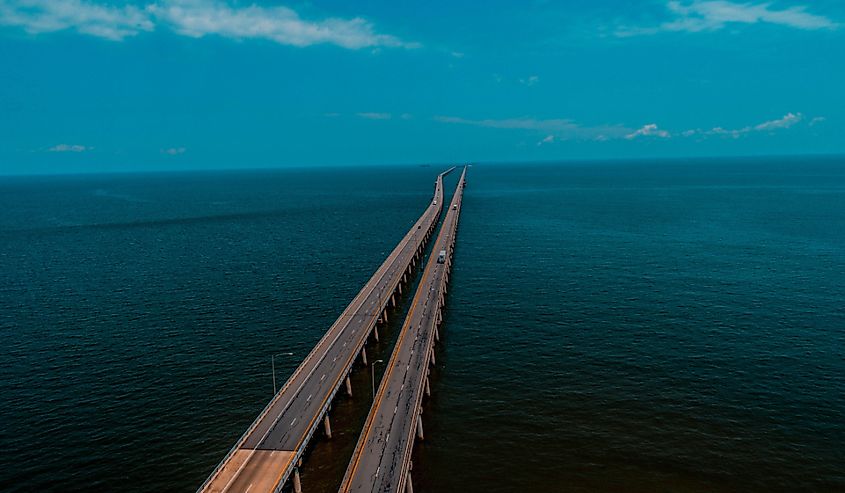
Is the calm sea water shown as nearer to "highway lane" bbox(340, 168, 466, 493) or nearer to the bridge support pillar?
the bridge support pillar

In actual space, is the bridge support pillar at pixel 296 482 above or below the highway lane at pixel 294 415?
below

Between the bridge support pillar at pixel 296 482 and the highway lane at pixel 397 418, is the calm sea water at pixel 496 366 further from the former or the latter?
the highway lane at pixel 397 418

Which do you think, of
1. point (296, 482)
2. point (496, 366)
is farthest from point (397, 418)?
point (496, 366)

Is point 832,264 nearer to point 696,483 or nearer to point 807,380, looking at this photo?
point 807,380

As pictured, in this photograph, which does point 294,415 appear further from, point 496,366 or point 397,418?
point 496,366

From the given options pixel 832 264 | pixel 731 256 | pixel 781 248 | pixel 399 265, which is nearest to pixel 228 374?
pixel 399 265

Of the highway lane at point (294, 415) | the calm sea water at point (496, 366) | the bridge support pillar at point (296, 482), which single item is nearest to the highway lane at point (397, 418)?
the calm sea water at point (496, 366)
